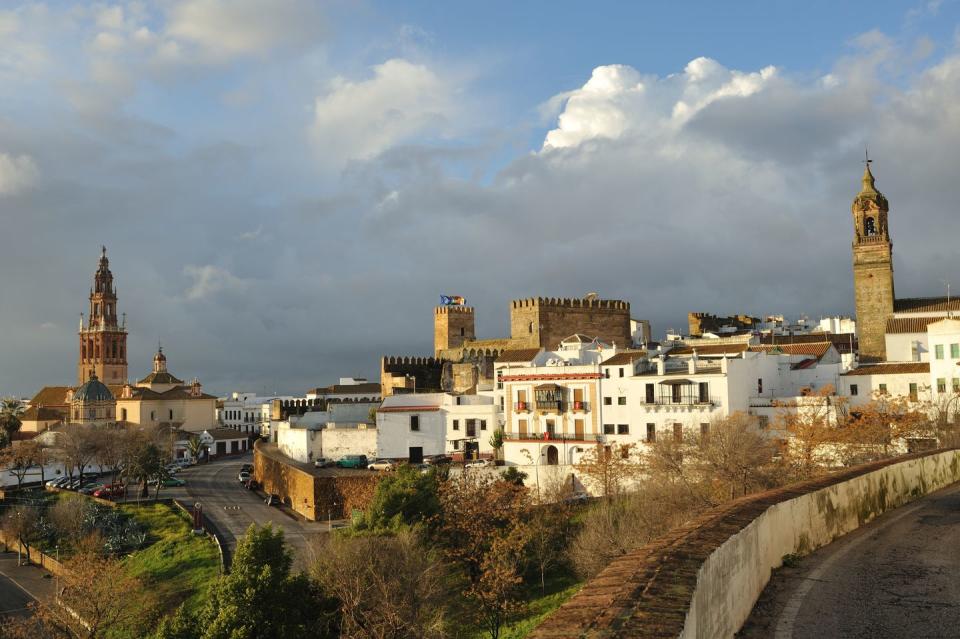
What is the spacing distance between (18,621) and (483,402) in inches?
994

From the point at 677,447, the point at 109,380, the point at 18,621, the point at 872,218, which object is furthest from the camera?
the point at 109,380

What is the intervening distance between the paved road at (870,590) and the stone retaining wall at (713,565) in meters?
0.24

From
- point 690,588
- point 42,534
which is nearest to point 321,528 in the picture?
point 42,534

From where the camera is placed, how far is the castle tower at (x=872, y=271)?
49562 mm

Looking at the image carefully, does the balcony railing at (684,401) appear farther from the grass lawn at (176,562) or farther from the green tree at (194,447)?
the green tree at (194,447)

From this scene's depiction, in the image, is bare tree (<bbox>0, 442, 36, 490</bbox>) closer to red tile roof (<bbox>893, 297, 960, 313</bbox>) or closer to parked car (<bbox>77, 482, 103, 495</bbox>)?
parked car (<bbox>77, 482, 103, 495</bbox>)

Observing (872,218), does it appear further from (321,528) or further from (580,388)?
(321,528)

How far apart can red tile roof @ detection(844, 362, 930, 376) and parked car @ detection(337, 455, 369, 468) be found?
26.1 m

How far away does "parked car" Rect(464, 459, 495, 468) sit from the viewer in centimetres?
4022

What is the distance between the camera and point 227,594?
74.9 feet

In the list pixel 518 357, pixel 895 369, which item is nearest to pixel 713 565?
pixel 895 369

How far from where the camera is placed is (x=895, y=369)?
129 ft

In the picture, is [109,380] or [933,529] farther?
[109,380]

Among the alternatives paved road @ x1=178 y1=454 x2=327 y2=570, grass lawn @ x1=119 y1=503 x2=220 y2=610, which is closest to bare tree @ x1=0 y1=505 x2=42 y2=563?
grass lawn @ x1=119 y1=503 x2=220 y2=610
